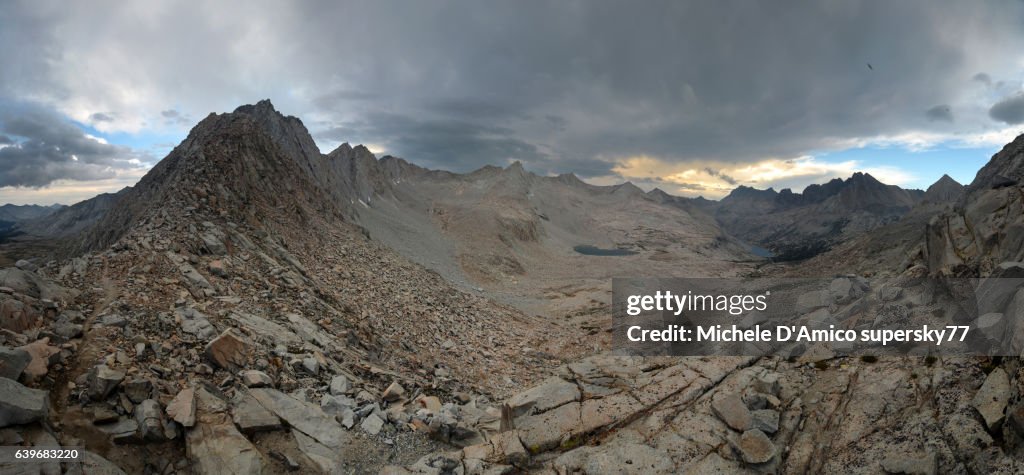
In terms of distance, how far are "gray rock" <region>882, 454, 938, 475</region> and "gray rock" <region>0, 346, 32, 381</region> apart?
48.0 ft

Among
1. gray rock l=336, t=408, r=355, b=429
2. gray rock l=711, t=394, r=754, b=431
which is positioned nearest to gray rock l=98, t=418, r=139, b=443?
gray rock l=336, t=408, r=355, b=429

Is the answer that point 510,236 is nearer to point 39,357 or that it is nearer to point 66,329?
point 66,329

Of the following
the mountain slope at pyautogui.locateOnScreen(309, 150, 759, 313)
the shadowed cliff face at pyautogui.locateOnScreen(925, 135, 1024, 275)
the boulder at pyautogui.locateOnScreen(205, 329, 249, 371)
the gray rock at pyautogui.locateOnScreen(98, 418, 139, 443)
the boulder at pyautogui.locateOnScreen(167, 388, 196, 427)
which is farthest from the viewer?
the mountain slope at pyautogui.locateOnScreen(309, 150, 759, 313)

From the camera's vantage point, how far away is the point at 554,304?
130ft

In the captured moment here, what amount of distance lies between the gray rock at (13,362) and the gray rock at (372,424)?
6.16 meters

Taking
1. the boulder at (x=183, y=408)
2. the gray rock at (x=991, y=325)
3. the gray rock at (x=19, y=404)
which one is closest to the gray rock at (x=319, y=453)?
the boulder at (x=183, y=408)

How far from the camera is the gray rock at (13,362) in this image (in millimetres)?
7367

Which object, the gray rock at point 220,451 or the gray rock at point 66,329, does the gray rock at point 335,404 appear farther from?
the gray rock at point 66,329

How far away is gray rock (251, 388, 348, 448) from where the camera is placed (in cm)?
976

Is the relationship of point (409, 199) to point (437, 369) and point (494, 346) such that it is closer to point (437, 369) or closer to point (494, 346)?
point (494, 346)

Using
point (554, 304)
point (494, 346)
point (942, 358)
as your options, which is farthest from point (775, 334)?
point (554, 304)

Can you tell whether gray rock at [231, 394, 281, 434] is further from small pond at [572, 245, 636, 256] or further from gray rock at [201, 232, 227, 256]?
small pond at [572, 245, 636, 256]

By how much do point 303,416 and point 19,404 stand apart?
4.63 meters

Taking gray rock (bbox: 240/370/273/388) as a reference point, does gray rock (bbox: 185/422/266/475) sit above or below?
below
